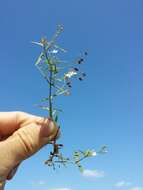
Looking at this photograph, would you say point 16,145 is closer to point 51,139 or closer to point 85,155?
point 51,139

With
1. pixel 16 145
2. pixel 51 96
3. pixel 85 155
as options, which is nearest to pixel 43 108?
pixel 51 96

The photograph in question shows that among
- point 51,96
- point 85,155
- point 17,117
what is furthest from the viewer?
point 17,117

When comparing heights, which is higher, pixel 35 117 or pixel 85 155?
pixel 35 117

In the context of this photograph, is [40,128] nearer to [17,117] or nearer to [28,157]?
[28,157]

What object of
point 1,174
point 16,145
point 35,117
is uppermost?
point 35,117

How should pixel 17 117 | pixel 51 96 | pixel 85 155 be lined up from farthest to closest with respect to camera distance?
pixel 17 117 < pixel 85 155 < pixel 51 96

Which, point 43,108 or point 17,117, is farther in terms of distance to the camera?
point 17,117

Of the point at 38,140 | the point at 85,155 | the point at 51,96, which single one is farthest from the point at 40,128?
the point at 85,155
